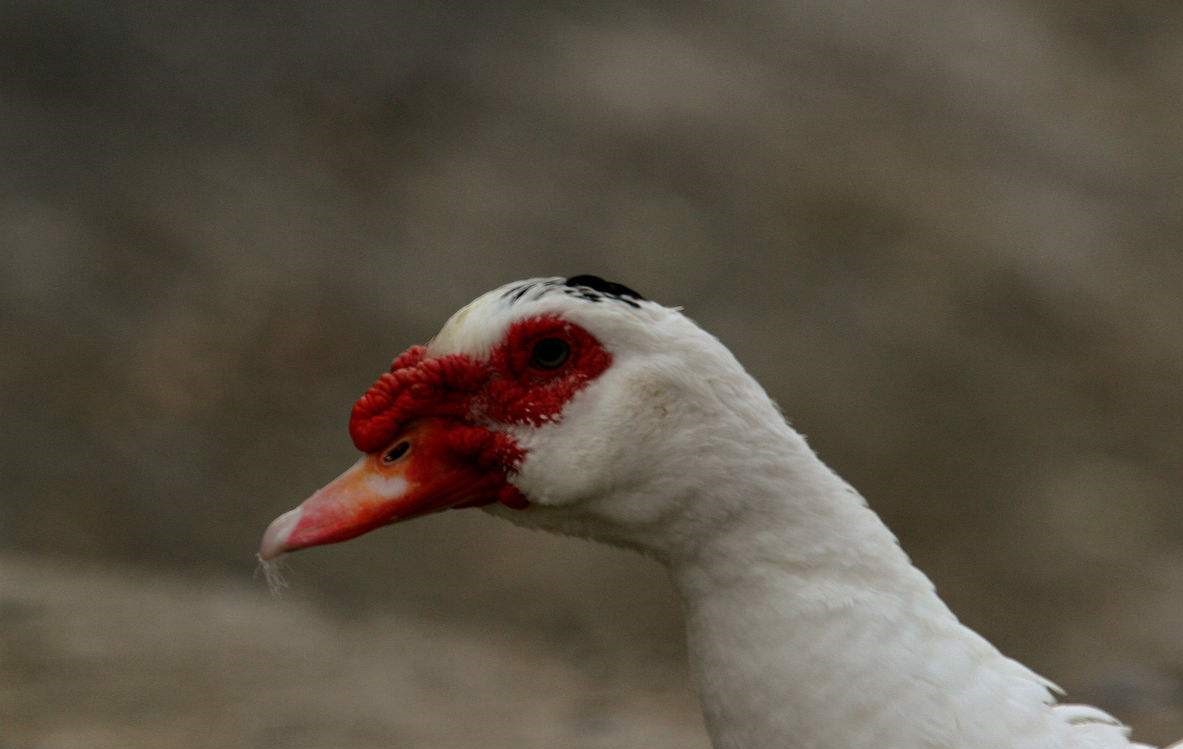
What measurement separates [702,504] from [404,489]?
1.70ft

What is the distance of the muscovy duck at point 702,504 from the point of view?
221 cm

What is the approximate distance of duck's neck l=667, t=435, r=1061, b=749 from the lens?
2195mm

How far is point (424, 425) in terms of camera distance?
241 centimetres

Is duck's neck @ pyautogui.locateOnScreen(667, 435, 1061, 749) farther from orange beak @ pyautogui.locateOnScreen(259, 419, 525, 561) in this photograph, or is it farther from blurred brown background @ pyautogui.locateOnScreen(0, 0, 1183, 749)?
blurred brown background @ pyautogui.locateOnScreen(0, 0, 1183, 749)

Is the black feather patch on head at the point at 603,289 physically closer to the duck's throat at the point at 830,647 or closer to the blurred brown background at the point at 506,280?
the duck's throat at the point at 830,647

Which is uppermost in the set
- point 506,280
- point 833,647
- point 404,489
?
point 506,280

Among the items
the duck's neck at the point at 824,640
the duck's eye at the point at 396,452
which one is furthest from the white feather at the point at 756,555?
the duck's eye at the point at 396,452

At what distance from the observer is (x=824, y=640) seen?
7.25 ft

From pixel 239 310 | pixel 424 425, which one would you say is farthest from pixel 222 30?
pixel 424 425

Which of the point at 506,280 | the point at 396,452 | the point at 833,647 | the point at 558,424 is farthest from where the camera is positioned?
the point at 506,280

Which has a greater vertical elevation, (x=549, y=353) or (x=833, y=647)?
(x=549, y=353)

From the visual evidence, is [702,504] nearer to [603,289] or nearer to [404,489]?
[603,289]

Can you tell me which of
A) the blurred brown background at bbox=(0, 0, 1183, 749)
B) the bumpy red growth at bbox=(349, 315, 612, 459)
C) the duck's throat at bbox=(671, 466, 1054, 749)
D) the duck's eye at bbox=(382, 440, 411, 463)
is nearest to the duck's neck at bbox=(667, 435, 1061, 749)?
the duck's throat at bbox=(671, 466, 1054, 749)

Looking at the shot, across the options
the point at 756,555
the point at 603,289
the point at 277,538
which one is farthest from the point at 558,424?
the point at 277,538
